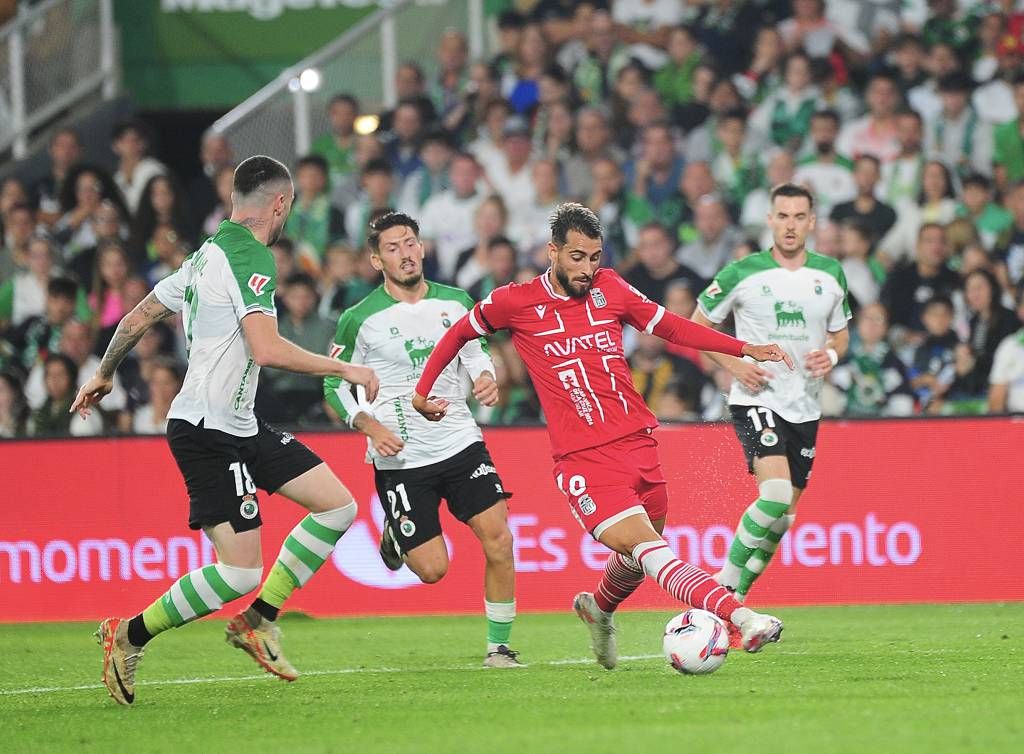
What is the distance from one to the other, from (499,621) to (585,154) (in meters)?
8.08

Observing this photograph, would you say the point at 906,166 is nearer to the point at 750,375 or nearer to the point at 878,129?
the point at 878,129

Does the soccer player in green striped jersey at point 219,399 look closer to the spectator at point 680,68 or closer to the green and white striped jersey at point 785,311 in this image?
the green and white striped jersey at point 785,311

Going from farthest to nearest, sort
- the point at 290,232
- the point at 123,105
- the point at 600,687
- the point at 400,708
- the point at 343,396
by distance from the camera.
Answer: the point at 123,105 < the point at 290,232 < the point at 343,396 < the point at 600,687 < the point at 400,708

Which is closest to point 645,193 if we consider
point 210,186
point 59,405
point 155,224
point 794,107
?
point 794,107

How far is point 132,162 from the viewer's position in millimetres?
17484

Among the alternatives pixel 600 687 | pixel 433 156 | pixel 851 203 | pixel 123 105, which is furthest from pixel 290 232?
pixel 600 687

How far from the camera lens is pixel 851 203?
15.2 m

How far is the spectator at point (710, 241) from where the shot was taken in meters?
15.2

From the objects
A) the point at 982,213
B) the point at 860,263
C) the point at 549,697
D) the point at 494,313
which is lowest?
the point at 549,697

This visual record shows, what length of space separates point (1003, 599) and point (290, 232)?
8.10 meters

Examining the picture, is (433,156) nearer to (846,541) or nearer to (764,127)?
(764,127)

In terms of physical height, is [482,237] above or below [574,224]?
above

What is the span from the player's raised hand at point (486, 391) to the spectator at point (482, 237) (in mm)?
6750

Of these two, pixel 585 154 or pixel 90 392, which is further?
pixel 585 154
